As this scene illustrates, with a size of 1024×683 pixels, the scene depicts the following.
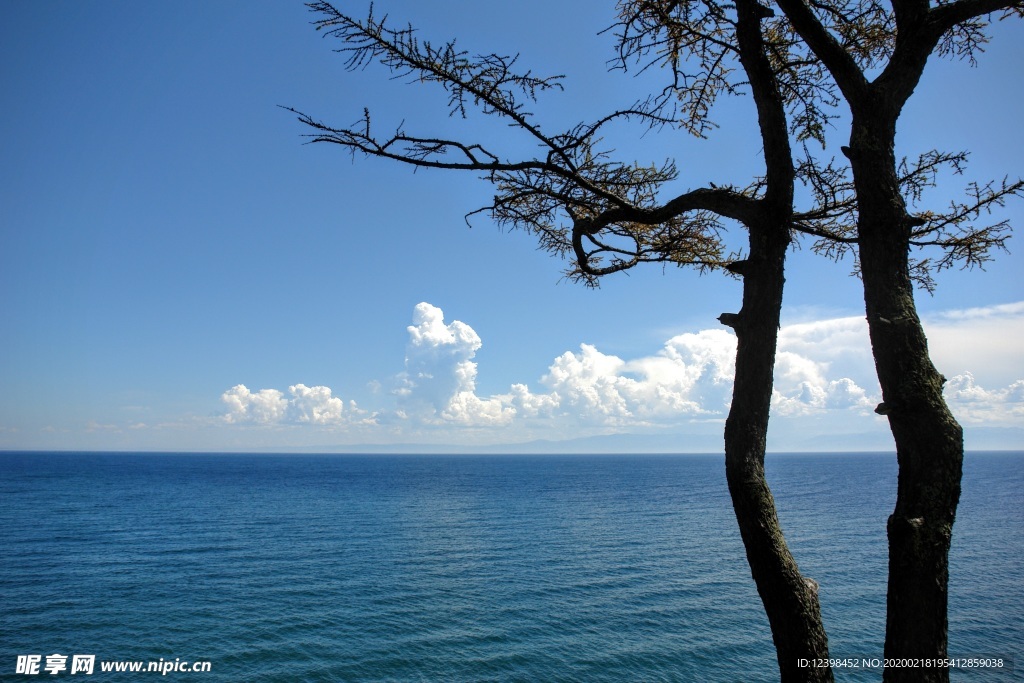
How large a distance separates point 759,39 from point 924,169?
74.1 inches

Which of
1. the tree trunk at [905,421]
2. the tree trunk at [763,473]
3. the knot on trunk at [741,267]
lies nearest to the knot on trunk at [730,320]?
the tree trunk at [763,473]

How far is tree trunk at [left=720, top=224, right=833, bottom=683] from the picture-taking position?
3338 mm

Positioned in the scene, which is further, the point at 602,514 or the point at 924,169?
the point at 602,514

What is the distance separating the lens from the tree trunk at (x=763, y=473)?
334cm

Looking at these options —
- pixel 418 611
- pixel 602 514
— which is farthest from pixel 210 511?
pixel 418 611

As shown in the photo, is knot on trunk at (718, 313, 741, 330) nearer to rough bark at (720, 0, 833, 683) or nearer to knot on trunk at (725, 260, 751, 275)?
rough bark at (720, 0, 833, 683)

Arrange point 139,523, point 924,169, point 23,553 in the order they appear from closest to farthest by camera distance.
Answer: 1. point 924,169
2. point 23,553
3. point 139,523

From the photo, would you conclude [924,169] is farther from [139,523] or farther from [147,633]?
[139,523]

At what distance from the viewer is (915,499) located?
316cm

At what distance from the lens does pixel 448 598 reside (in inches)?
1200

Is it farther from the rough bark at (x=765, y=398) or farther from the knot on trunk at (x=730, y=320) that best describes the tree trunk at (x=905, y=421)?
the knot on trunk at (x=730, y=320)

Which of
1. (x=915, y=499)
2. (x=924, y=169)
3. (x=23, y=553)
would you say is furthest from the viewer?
(x=23, y=553)

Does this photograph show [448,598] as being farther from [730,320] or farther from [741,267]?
[741,267]

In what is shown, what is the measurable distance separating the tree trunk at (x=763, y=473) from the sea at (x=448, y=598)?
1554 centimetres
